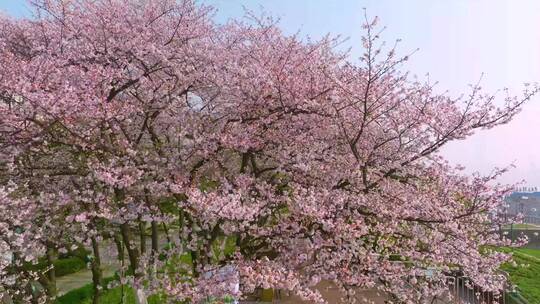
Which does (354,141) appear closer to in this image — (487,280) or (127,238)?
(487,280)

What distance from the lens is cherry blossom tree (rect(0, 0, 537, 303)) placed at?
16.3ft

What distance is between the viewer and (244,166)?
19.4 feet

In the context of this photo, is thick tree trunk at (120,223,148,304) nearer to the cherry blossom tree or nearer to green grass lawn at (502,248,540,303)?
the cherry blossom tree

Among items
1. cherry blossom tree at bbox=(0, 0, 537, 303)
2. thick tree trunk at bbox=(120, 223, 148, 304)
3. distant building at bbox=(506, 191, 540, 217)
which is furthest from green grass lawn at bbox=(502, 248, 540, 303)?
thick tree trunk at bbox=(120, 223, 148, 304)

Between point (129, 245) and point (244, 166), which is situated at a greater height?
point (244, 166)

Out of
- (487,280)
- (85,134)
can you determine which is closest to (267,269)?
(85,134)

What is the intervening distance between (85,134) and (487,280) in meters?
4.57

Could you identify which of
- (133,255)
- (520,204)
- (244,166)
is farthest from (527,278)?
(133,255)

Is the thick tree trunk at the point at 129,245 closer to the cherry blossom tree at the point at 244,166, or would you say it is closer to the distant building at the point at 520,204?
the cherry blossom tree at the point at 244,166

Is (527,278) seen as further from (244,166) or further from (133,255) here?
(133,255)

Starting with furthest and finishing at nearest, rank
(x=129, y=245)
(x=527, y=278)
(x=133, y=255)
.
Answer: (x=527, y=278) → (x=133, y=255) → (x=129, y=245)

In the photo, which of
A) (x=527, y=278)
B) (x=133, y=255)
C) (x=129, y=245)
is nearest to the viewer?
(x=129, y=245)

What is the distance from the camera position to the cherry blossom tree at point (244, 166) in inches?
196

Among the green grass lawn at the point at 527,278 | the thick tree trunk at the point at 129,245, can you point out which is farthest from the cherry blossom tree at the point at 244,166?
the green grass lawn at the point at 527,278
